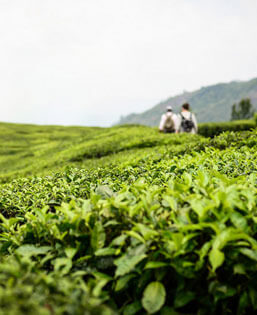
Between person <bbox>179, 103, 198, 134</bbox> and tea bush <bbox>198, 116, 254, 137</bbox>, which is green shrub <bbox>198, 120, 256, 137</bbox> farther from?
person <bbox>179, 103, 198, 134</bbox>

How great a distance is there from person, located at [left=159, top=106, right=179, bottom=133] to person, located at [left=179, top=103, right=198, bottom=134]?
41 cm

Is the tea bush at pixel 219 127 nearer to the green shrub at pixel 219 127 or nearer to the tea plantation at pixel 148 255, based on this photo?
the green shrub at pixel 219 127

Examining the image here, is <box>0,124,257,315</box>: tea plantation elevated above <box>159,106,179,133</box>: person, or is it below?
below

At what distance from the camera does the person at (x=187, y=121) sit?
10.7m

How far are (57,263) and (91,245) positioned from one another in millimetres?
277

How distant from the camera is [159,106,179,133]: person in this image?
11.7m

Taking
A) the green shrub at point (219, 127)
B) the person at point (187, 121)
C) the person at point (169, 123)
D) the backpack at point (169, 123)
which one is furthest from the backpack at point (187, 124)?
the green shrub at point (219, 127)

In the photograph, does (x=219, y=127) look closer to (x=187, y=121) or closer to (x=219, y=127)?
(x=219, y=127)

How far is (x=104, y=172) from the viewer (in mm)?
4957

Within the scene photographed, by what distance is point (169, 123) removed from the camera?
11961 mm

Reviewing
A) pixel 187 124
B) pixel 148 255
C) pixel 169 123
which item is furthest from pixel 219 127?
pixel 148 255

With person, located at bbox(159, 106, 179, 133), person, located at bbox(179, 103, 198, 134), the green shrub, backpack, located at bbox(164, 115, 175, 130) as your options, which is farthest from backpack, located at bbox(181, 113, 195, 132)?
the green shrub

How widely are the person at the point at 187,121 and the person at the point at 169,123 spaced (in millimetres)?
407

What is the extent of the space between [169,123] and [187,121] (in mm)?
1116
